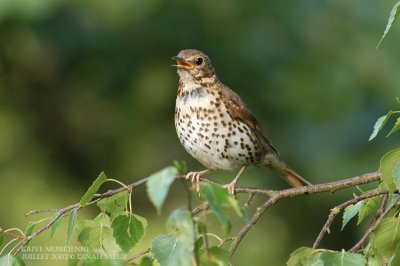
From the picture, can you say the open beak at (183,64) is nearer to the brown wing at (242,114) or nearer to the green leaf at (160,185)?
the brown wing at (242,114)

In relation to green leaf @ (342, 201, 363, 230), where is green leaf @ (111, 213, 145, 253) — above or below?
above

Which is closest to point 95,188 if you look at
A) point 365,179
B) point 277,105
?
point 365,179

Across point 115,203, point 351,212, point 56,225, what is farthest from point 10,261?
point 351,212

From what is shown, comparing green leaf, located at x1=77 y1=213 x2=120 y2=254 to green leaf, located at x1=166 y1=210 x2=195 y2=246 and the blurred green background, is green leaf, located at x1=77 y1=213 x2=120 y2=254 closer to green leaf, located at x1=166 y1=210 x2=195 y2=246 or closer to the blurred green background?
green leaf, located at x1=166 y1=210 x2=195 y2=246

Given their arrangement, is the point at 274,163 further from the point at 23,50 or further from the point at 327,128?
the point at 23,50

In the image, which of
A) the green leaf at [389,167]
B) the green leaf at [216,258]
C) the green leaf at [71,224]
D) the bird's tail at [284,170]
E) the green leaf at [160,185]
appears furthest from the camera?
the bird's tail at [284,170]

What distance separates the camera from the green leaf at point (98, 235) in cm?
331

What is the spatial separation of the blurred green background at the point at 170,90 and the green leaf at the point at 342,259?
6153mm

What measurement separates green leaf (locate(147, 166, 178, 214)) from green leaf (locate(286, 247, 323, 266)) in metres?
0.67

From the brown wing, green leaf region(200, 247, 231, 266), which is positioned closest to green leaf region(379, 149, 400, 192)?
green leaf region(200, 247, 231, 266)

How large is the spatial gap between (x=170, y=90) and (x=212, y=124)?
482cm

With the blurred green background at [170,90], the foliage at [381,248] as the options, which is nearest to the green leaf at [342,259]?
the foliage at [381,248]

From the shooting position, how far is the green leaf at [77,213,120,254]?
3.31 metres

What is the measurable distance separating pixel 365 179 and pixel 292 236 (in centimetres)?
588
